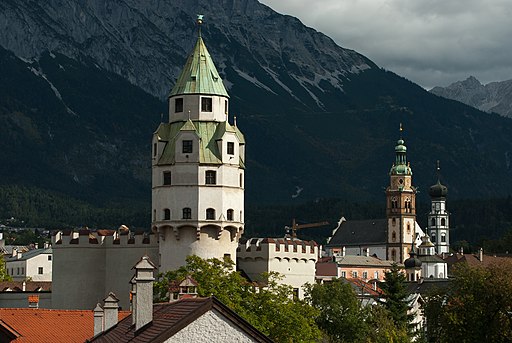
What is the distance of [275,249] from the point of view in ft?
347

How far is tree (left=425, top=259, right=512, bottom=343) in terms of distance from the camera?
282ft

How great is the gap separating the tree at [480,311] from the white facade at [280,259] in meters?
18.5

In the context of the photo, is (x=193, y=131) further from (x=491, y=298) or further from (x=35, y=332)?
(x=35, y=332)

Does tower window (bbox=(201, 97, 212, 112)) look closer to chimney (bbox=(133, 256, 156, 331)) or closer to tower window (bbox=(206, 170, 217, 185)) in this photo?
Answer: tower window (bbox=(206, 170, 217, 185))

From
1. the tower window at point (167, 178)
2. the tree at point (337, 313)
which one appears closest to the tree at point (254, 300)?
the tower window at point (167, 178)

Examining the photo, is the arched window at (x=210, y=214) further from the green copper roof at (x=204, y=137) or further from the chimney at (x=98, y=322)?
the chimney at (x=98, y=322)

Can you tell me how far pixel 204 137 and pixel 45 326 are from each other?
4522cm

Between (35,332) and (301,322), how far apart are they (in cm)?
2529

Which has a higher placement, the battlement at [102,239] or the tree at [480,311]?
the battlement at [102,239]

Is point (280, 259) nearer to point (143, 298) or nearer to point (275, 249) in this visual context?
point (275, 249)

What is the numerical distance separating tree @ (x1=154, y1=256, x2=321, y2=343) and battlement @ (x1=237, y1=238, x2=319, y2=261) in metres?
10.4

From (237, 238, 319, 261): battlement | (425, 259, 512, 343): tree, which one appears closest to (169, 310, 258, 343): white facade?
(425, 259, 512, 343): tree

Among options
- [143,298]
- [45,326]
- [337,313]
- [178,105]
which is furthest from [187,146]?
[143,298]

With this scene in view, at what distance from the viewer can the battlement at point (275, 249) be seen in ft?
345
